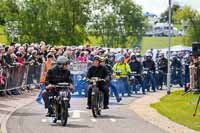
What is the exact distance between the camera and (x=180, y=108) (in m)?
26.1

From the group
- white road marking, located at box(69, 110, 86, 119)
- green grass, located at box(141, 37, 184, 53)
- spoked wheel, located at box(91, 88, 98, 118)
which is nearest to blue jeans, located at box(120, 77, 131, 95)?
white road marking, located at box(69, 110, 86, 119)

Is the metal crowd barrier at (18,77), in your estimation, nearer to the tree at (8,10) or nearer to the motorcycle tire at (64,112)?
the motorcycle tire at (64,112)

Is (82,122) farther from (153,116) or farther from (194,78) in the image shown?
(194,78)

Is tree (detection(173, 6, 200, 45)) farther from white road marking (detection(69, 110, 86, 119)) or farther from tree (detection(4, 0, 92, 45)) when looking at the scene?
white road marking (detection(69, 110, 86, 119))

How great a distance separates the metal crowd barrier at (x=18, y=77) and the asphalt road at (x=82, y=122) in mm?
3075

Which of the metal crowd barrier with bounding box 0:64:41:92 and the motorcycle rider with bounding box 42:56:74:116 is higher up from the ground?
the motorcycle rider with bounding box 42:56:74:116

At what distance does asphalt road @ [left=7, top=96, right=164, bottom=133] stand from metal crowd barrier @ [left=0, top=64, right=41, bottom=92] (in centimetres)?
308

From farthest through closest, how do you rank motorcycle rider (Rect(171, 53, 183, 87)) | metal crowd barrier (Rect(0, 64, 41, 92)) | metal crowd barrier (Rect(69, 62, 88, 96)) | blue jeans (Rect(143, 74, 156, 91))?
1. motorcycle rider (Rect(171, 53, 183, 87))
2. blue jeans (Rect(143, 74, 156, 91))
3. metal crowd barrier (Rect(69, 62, 88, 96))
4. metal crowd barrier (Rect(0, 64, 41, 92))

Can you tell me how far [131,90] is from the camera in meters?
34.9

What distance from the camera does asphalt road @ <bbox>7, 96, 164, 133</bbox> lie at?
18.7 meters

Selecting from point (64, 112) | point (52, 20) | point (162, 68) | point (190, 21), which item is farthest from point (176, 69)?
point (190, 21)

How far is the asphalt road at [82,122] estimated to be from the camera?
18703 millimetres

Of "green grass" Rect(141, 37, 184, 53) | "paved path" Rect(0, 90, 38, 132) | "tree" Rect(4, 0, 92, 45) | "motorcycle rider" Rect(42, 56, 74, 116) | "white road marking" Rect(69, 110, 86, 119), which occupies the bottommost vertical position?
"white road marking" Rect(69, 110, 86, 119)

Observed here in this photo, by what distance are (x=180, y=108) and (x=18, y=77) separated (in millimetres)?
8110
